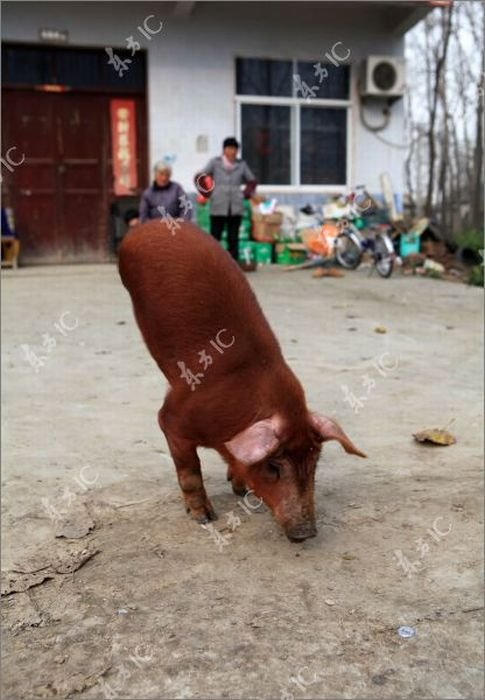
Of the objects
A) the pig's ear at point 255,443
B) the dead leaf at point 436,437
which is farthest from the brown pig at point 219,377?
the dead leaf at point 436,437

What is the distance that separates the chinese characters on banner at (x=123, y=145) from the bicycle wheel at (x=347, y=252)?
3.33 m

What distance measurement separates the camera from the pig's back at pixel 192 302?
2.66 meters

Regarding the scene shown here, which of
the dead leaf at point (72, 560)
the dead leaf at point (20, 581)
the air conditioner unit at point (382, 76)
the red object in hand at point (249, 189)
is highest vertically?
the air conditioner unit at point (382, 76)

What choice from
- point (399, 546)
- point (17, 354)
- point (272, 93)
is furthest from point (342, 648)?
point (272, 93)

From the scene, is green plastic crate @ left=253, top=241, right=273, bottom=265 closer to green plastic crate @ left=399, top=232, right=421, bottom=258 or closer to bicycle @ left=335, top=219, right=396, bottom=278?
bicycle @ left=335, top=219, right=396, bottom=278

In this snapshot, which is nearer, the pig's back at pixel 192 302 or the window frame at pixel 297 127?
the pig's back at pixel 192 302

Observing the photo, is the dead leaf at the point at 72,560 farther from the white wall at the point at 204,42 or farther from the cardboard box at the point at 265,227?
the white wall at the point at 204,42

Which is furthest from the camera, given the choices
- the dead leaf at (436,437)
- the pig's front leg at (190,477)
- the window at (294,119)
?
the window at (294,119)

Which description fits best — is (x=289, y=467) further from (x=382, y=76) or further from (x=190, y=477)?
(x=382, y=76)

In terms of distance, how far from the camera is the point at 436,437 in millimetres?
3898

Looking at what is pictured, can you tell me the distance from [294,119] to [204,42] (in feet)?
6.34

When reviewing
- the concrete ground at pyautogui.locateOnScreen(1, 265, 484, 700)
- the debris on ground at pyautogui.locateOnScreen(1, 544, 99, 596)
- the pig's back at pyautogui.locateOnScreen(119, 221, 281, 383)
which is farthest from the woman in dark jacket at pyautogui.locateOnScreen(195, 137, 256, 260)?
the debris on ground at pyautogui.locateOnScreen(1, 544, 99, 596)

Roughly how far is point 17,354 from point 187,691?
4.37m

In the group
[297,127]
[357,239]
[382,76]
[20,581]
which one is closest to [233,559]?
A: [20,581]
